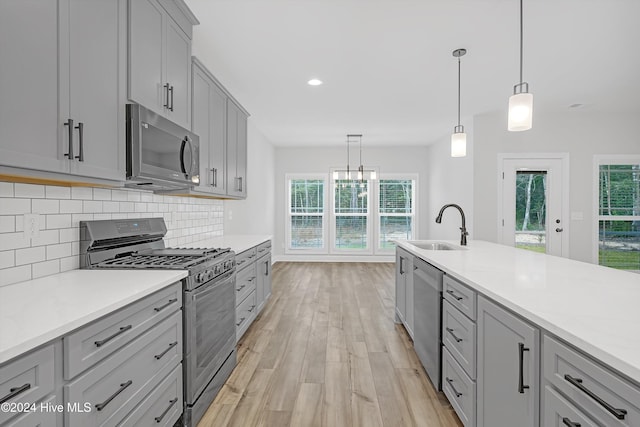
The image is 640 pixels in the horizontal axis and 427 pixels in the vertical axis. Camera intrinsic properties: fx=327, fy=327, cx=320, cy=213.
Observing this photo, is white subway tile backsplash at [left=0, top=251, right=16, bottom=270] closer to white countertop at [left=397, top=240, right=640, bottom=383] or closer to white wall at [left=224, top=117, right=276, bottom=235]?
white countertop at [left=397, top=240, right=640, bottom=383]

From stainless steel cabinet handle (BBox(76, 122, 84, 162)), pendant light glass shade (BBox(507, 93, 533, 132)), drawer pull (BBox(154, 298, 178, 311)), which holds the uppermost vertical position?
pendant light glass shade (BBox(507, 93, 533, 132))

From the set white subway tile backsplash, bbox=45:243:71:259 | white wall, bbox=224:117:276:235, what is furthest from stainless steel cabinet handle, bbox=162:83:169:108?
white wall, bbox=224:117:276:235

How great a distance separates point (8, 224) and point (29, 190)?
20 centimetres

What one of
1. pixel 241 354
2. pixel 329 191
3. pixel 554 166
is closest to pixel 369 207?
pixel 329 191

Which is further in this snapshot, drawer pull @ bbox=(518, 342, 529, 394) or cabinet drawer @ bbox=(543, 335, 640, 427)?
drawer pull @ bbox=(518, 342, 529, 394)

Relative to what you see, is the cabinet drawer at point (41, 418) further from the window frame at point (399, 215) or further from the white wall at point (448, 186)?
the window frame at point (399, 215)

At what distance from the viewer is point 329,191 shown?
759 cm

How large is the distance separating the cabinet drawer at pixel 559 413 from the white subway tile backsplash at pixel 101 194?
2.49 metres

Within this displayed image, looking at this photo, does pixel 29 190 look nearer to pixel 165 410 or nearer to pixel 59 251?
pixel 59 251

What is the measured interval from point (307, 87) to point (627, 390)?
11.8 feet

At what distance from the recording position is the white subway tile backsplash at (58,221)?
172cm

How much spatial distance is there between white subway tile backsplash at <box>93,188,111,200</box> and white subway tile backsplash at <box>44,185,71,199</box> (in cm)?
20

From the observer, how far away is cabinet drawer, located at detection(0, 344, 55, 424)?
0.85m

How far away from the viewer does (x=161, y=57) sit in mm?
2074
